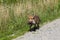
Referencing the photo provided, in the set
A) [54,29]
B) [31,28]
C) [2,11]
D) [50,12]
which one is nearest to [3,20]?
[2,11]

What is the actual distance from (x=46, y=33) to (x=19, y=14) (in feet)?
10.3

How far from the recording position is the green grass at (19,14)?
47.5 ft

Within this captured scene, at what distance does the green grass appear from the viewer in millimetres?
14475

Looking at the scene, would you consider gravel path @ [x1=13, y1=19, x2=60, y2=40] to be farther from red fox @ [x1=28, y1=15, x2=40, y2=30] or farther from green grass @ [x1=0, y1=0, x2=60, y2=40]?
green grass @ [x1=0, y1=0, x2=60, y2=40]

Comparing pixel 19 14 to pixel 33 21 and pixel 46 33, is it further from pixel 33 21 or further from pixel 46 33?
pixel 46 33

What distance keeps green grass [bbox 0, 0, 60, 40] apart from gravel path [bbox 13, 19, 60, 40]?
59 cm

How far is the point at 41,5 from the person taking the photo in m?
17.9

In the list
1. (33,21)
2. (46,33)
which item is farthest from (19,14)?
(46,33)

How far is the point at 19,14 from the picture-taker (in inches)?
628

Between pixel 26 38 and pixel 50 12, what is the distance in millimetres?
5987

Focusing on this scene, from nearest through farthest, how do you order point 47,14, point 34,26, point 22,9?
Answer: 1. point 34,26
2. point 22,9
3. point 47,14

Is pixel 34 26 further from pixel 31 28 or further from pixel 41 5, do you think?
pixel 41 5

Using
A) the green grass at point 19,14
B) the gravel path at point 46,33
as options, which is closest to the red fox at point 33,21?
the gravel path at point 46,33

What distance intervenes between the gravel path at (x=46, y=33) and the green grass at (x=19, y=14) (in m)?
0.59
